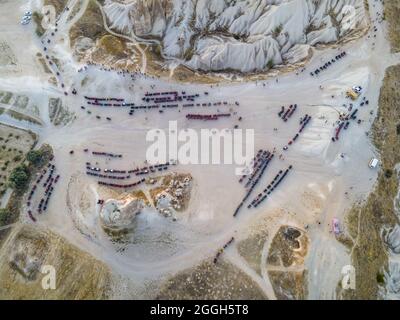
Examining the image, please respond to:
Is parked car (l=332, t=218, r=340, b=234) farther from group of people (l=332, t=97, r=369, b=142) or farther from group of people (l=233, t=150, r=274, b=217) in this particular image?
group of people (l=332, t=97, r=369, b=142)

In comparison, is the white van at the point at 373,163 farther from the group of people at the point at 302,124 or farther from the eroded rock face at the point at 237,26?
the eroded rock face at the point at 237,26

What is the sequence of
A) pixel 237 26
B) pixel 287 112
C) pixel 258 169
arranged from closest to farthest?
pixel 258 169 → pixel 287 112 → pixel 237 26

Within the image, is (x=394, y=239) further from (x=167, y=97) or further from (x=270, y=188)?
(x=167, y=97)

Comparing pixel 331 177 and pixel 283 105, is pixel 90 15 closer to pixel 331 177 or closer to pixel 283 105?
pixel 283 105

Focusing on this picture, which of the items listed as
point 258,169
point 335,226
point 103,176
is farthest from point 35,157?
point 335,226

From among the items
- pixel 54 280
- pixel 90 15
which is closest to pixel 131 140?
pixel 54 280

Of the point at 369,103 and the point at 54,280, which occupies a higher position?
the point at 369,103

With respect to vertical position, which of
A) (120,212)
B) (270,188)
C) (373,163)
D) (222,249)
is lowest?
(222,249)
